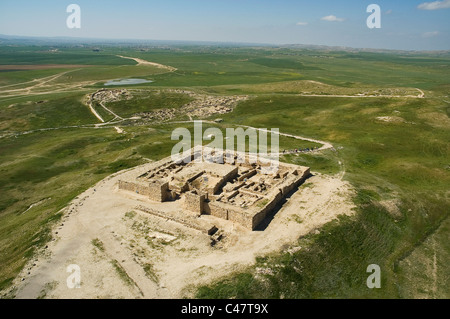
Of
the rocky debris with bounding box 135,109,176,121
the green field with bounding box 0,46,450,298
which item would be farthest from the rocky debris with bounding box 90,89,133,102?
the rocky debris with bounding box 135,109,176,121

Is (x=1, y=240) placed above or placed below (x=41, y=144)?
below

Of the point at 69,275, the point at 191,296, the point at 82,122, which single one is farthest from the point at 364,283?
the point at 82,122

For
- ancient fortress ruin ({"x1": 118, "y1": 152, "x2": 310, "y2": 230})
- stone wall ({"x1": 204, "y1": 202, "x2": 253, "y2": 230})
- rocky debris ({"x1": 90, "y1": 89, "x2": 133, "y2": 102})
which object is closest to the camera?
stone wall ({"x1": 204, "y1": 202, "x2": 253, "y2": 230})

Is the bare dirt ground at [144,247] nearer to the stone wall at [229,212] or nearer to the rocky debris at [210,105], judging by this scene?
the stone wall at [229,212]

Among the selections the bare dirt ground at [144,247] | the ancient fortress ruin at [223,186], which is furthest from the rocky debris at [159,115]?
the bare dirt ground at [144,247]

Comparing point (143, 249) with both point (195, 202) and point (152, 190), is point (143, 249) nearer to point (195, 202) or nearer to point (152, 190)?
point (195, 202)

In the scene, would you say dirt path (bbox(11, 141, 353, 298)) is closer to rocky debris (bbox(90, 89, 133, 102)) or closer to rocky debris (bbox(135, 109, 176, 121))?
rocky debris (bbox(135, 109, 176, 121))
